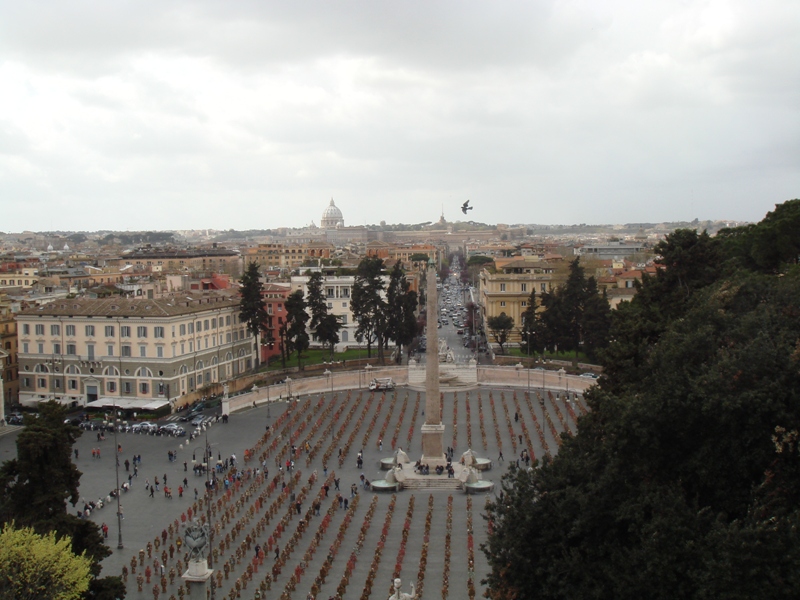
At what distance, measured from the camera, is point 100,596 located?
58.1ft

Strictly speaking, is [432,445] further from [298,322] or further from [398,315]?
[398,315]

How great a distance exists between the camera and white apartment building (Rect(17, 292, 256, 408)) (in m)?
46.9

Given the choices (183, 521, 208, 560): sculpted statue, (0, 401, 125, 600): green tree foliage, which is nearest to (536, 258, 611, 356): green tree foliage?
(0, 401, 125, 600): green tree foliage

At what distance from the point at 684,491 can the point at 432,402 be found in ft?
60.2

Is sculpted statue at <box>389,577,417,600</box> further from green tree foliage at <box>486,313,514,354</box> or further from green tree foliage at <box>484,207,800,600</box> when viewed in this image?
green tree foliage at <box>486,313,514,354</box>

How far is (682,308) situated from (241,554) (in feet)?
52.0

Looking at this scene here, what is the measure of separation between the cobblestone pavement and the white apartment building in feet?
18.2

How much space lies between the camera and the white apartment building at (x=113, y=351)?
46875 millimetres

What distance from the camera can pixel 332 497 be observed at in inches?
1182

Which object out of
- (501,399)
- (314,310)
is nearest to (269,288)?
(314,310)

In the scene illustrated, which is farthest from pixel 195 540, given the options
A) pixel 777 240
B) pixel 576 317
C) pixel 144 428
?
pixel 576 317

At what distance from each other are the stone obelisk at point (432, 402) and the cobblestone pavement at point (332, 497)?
2044mm

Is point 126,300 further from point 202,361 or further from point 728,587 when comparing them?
point 728,587

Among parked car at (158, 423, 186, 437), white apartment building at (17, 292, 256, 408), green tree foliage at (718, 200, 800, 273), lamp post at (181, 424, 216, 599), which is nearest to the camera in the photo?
lamp post at (181, 424, 216, 599)
